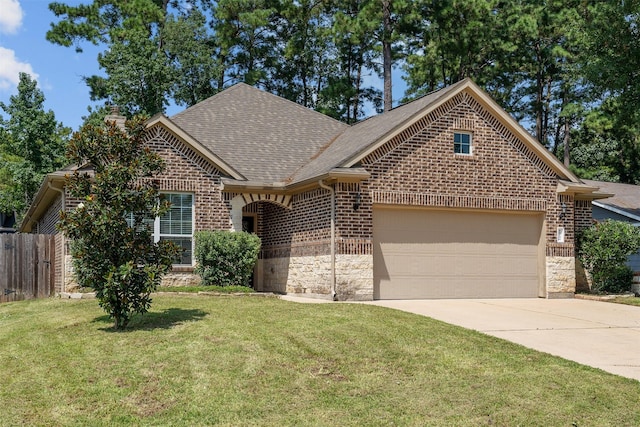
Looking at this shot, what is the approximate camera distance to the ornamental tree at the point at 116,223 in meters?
11.3

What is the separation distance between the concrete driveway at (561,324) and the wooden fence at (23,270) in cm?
899

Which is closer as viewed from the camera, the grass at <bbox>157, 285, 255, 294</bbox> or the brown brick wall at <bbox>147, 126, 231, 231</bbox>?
the grass at <bbox>157, 285, 255, 294</bbox>

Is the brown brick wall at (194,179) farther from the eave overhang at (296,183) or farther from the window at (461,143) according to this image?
the window at (461,143)

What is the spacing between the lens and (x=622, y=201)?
29.3 metres

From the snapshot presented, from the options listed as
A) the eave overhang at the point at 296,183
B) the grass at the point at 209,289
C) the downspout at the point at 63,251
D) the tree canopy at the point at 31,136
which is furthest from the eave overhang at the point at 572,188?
the tree canopy at the point at 31,136

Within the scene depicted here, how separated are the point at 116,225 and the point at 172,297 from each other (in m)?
4.66

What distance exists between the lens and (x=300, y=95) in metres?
41.6

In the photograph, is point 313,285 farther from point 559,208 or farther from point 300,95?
point 300,95

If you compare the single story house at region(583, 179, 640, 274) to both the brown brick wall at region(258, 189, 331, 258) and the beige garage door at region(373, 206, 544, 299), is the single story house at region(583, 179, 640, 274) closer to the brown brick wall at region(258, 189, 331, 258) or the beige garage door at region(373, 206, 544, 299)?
the beige garage door at region(373, 206, 544, 299)

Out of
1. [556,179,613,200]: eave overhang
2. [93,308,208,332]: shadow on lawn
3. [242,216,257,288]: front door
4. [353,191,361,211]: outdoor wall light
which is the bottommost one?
[93,308,208,332]: shadow on lawn

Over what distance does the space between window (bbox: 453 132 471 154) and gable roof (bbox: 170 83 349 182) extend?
4.78 meters

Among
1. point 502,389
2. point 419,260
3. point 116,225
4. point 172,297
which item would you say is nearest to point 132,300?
point 116,225

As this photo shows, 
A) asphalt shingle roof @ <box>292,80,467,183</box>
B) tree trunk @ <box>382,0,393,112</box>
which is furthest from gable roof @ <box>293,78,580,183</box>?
tree trunk @ <box>382,0,393,112</box>

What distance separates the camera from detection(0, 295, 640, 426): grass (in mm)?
7816
